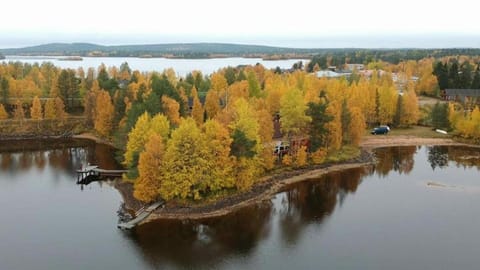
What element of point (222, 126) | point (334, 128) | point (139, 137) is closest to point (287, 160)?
point (334, 128)

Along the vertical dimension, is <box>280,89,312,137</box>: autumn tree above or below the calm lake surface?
above

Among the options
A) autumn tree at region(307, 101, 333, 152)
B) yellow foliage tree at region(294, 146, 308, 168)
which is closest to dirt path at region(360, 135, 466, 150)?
autumn tree at region(307, 101, 333, 152)

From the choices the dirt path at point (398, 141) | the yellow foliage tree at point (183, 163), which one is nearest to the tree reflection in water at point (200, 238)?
the yellow foliage tree at point (183, 163)

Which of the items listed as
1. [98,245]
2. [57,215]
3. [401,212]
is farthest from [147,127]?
[401,212]

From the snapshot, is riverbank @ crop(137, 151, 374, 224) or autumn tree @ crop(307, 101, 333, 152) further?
autumn tree @ crop(307, 101, 333, 152)

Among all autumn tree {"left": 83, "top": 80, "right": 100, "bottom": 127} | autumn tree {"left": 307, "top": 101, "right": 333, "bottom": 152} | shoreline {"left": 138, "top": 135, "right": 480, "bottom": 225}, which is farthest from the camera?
autumn tree {"left": 83, "top": 80, "right": 100, "bottom": 127}

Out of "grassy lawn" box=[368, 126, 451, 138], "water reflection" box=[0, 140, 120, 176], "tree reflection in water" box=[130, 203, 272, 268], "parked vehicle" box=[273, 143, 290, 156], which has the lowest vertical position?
"tree reflection in water" box=[130, 203, 272, 268]

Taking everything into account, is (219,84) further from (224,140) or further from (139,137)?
(224,140)

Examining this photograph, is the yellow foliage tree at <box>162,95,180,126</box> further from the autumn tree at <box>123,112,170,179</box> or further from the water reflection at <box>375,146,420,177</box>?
the water reflection at <box>375,146,420,177</box>
